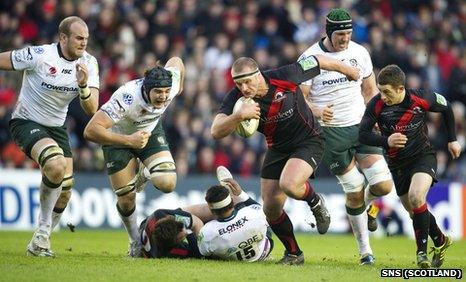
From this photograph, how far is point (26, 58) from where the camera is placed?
13.8 metres

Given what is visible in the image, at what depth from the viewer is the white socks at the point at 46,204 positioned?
1373 centimetres

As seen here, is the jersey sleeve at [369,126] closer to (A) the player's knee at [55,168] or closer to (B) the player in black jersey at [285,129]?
(B) the player in black jersey at [285,129]

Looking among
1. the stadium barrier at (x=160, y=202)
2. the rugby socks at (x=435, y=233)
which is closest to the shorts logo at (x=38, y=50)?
the rugby socks at (x=435, y=233)

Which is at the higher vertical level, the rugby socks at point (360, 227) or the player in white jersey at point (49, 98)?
the player in white jersey at point (49, 98)

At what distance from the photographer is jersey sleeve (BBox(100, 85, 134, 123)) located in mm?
13406

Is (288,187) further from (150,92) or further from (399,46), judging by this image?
(399,46)

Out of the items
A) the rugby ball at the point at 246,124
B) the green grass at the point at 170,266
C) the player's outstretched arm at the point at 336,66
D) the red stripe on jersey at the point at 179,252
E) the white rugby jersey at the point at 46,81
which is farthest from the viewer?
the white rugby jersey at the point at 46,81

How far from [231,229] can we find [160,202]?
917cm

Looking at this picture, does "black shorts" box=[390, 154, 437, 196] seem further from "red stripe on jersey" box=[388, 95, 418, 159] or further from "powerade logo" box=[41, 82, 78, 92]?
"powerade logo" box=[41, 82, 78, 92]

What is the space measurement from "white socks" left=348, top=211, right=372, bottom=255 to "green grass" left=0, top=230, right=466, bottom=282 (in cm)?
26

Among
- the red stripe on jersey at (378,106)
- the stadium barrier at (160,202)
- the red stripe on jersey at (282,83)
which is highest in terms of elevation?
the red stripe on jersey at (282,83)

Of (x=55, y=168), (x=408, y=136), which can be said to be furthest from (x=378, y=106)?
(x=55, y=168)

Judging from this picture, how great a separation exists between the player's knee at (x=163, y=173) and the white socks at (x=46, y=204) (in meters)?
1.27

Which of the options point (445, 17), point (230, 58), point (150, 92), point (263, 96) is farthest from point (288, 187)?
point (445, 17)
